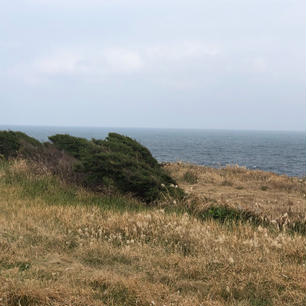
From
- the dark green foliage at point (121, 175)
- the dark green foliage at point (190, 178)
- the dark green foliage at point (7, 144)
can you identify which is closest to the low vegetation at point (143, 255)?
the dark green foliage at point (121, 175)

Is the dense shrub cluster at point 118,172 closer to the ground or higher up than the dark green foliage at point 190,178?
higher up

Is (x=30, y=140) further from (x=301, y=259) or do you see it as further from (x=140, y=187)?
(x=301, y=259)

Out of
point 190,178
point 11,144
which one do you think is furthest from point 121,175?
point 11,144

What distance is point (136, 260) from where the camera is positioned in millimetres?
5188

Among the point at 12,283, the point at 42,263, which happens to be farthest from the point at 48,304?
the point at 42,263

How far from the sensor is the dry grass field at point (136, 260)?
401cm

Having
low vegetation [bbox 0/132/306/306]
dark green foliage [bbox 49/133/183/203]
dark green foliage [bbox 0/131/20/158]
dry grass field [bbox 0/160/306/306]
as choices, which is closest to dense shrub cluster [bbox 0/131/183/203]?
dark green foliage [bbox 49/133/183/203]

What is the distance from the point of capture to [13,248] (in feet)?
17.4

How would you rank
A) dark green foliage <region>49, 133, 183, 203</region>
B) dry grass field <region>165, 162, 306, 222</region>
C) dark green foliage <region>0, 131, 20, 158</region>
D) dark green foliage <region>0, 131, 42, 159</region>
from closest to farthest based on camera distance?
dry grass field <region>165, 162, 306, 222</region>
dark green foliage <region>49, 133, 183, 203</region>
dark green foliage <region>0, 131, 42, 159</region>
dark green foliage <region>0, 131, 20, 158</region>

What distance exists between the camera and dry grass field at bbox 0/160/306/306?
4.01 metres

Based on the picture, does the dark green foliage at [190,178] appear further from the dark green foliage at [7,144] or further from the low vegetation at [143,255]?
the dark green foliage at [7,144]

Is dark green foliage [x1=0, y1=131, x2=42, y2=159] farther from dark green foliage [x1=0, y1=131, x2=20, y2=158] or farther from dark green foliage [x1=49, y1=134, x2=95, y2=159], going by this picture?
dark green foliage [x1=49, y1=134, x2=95, y2=159]

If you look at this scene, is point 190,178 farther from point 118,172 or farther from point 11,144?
point 11,144

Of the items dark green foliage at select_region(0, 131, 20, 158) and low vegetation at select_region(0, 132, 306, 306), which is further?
dark green foliage at select_region(0, 131, 20, 158)
